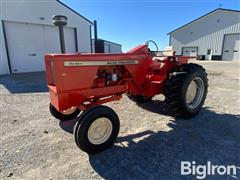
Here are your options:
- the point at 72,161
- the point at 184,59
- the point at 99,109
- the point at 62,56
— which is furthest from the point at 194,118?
the point at 62,56

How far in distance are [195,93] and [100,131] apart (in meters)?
2.30

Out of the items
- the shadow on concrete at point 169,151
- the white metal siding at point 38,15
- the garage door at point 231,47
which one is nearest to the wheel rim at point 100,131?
the shadow on concrete at point 169,151

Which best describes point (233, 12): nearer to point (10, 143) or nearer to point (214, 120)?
point (214, 120)

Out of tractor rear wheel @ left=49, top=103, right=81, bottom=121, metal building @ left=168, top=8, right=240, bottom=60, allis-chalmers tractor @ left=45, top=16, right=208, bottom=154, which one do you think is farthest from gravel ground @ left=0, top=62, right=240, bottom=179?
metal building @ left=168, top=8, right=240, bottom=60

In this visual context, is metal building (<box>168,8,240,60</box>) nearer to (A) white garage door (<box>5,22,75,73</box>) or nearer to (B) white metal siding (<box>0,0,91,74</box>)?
(B) white metal siding (<box>0,0,91,74</box>)

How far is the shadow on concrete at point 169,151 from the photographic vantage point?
2.10m

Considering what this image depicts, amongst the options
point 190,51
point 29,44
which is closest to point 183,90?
point 29,44

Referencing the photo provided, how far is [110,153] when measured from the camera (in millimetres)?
2449

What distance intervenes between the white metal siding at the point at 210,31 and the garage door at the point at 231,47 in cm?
41

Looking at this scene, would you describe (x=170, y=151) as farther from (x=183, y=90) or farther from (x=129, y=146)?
(x=183, y=90)

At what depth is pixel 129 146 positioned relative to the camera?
8.57 feet

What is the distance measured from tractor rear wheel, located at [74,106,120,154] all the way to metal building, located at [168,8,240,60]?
61.3 feet

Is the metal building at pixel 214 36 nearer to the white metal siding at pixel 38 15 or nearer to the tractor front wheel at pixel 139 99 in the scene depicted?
the white metal siding at pixel 38 15

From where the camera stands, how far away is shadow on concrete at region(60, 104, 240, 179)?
210 centimetres
